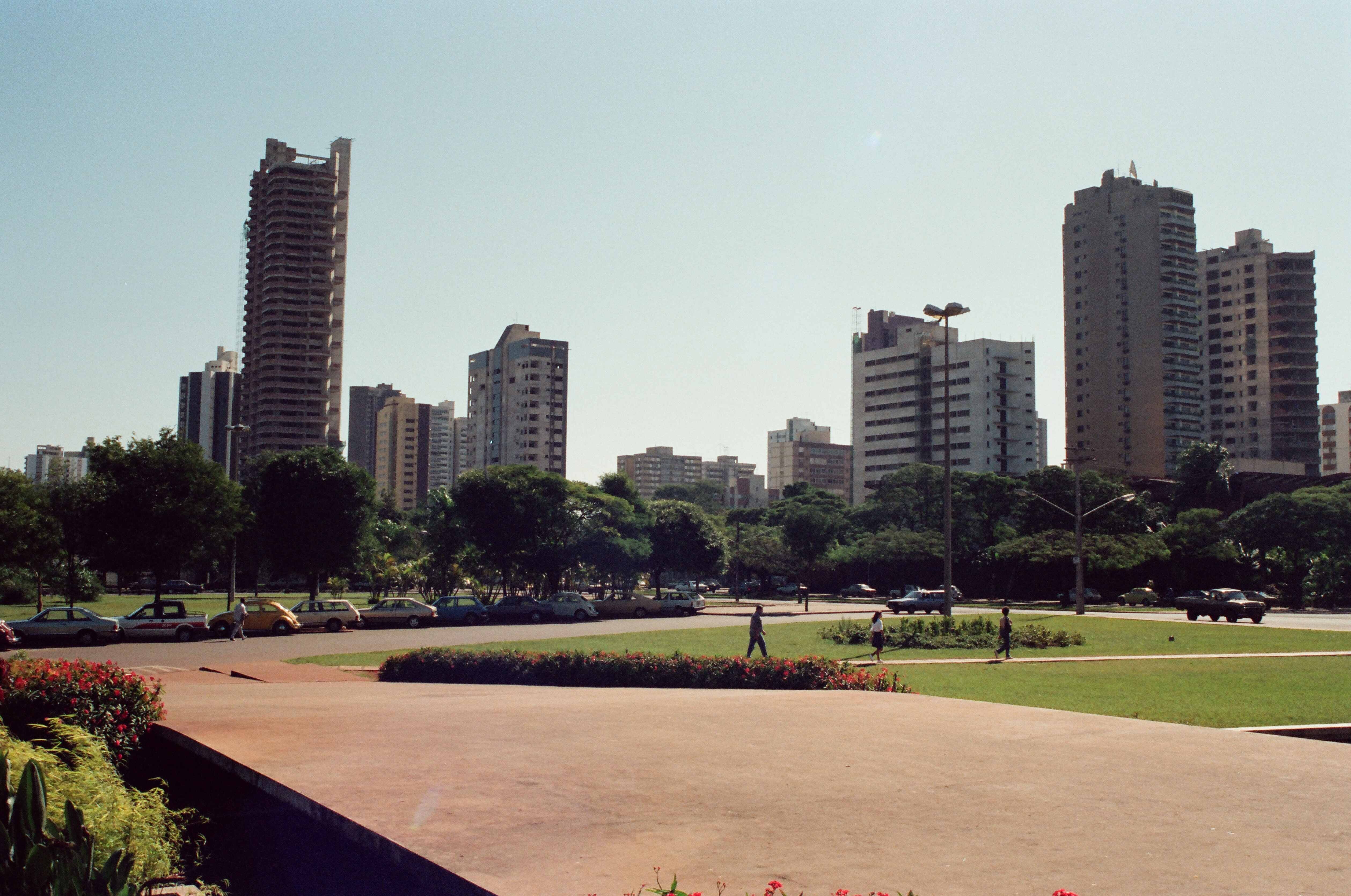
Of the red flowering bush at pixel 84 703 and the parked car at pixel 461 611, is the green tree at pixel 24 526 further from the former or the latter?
the red flowering bush at pixel 84 703

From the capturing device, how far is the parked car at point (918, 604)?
55969mm

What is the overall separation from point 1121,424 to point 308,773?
137391 millimetres

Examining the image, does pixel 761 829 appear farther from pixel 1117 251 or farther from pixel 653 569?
pixel 1117 251

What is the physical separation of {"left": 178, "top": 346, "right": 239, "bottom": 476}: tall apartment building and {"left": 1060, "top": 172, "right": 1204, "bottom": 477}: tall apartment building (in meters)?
114

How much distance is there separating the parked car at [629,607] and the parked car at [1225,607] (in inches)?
1007

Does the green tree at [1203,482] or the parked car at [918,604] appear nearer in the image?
the parked car at [918,604]

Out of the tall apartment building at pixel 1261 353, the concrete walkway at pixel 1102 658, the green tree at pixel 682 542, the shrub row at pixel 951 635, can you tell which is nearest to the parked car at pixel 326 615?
the shrub row at pixel 951 635

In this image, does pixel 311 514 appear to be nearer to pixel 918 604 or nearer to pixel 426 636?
pixel 426 636

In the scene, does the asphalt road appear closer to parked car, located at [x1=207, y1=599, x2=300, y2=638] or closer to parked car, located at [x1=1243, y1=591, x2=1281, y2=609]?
parked car, located at [x1=207, y1=599, x2=300, y2=638]

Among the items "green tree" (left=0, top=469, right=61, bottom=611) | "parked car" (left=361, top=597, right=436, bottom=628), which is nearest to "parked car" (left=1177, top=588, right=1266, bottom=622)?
"parked car" (left=361, top=597, right=436, bottom=628)

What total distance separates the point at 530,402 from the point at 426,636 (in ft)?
389

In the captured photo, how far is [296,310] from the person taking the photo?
120 metres

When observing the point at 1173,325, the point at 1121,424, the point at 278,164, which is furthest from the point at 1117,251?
the point at 278,164

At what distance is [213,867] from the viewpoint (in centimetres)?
872
